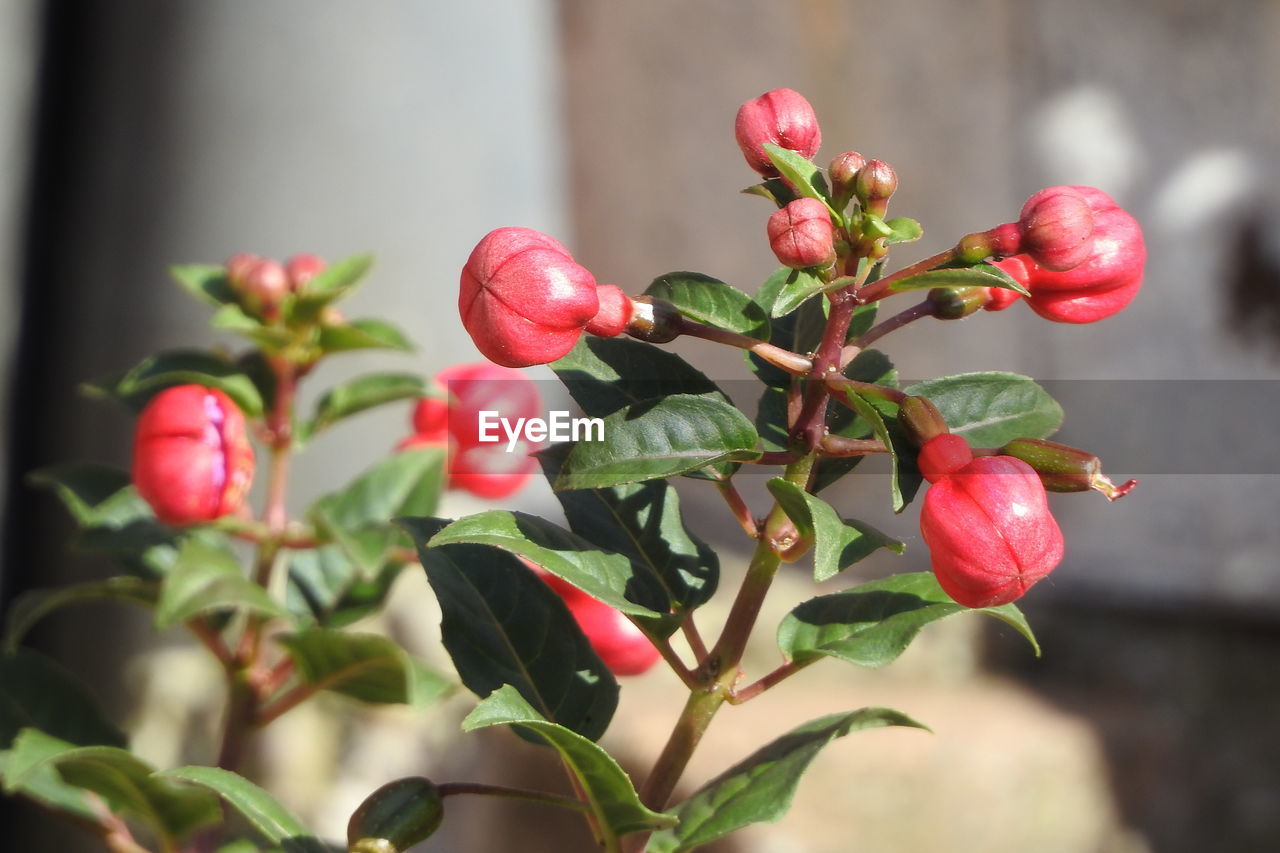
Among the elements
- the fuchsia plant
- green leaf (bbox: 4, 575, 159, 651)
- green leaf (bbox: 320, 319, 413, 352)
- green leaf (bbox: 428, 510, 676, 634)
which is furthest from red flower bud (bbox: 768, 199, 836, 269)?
green leaf (bbox: 4, 575, 159, 651)

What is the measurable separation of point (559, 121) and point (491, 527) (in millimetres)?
1487

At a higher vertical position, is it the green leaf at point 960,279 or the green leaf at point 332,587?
the green leaf at point 960,279

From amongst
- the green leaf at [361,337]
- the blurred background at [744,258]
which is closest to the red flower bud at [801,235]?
the green leaf at [361,337]

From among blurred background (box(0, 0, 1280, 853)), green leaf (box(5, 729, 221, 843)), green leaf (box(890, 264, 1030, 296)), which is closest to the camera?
green leaf (box(890, 264, 1030, 296))

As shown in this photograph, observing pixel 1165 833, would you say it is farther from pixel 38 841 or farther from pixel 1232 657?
pixel 38 841

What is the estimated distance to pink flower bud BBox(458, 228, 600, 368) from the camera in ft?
1.22

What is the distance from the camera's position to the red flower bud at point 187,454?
1.93ft

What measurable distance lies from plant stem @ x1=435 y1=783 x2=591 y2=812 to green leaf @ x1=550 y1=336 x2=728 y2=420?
5.8 inches

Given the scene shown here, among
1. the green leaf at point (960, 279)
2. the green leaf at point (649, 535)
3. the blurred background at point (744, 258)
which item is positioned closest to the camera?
the green leaf at point (960, 279)

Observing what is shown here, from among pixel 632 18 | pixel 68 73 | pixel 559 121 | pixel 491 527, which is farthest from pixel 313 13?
pixel 491 527

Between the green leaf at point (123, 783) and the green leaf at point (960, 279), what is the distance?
44 centimetres

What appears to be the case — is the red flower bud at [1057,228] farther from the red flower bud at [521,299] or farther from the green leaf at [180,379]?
the green leaf at [180,379]

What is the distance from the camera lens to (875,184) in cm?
39

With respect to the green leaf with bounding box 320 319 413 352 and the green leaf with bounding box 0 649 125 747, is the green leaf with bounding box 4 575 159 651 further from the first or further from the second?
the green leaf with bounding box 320 319 413 352
